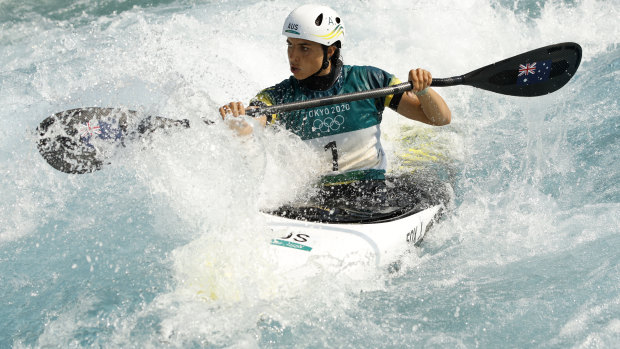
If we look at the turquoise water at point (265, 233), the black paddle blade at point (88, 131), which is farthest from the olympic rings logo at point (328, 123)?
the black paddle blade at point (88, 131)

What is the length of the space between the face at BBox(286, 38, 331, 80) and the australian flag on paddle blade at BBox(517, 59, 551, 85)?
1.59 meters

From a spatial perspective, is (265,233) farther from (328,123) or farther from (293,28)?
→ (293,28)

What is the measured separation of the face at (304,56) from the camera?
3428 millimetres

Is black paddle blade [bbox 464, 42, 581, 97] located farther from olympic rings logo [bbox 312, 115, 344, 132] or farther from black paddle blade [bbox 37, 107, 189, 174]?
black paddle blade [bbox 37, 107, 189, 174]

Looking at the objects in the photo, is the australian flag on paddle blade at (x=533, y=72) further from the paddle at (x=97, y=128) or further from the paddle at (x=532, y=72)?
the paddle at (x=97, y=128)

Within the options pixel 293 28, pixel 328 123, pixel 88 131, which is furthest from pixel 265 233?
pixel 88 131

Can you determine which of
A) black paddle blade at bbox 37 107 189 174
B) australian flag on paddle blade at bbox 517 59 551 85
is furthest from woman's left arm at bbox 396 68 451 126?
black paddle blade at bbox 37 107 189 174

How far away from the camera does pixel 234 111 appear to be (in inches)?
124

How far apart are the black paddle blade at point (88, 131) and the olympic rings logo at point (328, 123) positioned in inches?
34.1

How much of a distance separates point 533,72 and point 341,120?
1.57 m

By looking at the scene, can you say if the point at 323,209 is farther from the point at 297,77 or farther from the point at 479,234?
the point at 479,234

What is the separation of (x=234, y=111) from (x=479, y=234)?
6.14 ft

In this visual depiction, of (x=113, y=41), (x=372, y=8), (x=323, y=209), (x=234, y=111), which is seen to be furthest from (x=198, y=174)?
(x=372, y=8)

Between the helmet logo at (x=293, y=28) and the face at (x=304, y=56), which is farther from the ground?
the helmet logo at (x=293, y=28)
